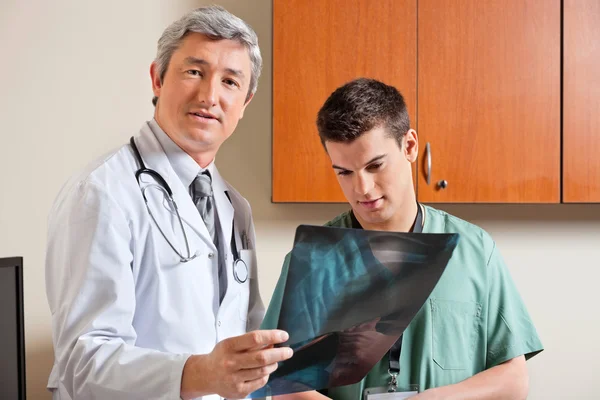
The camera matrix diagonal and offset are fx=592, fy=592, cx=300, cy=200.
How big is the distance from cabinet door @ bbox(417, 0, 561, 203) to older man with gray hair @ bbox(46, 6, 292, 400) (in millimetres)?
868

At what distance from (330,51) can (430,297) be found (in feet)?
3.61

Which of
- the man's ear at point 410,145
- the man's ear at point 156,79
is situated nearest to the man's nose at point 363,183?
the man's ear at point 410,145

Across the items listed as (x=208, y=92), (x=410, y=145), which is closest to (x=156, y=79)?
(x=208, y=92)

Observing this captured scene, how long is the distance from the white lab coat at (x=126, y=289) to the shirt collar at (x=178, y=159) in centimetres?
2

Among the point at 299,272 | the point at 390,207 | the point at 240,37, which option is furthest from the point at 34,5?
the point at 299,272

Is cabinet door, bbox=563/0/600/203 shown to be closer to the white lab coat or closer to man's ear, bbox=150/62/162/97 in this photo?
the white lab coat

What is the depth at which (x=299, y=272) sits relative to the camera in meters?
1.00

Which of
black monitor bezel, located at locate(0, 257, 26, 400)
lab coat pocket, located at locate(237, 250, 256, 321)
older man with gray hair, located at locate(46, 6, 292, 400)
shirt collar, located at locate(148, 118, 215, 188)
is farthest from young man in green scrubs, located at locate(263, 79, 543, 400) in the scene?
black monitor bezel, located at locate(0, 257, 26, 400)

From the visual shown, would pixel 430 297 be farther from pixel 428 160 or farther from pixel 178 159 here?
A: pixel 428 160

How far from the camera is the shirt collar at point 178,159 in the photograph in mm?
1495

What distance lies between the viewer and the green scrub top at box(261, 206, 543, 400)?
1417 mm

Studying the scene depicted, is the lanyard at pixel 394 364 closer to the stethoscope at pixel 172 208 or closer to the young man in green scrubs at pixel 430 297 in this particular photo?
the young man in green scrubs at pixel 430 297

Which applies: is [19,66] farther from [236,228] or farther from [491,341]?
[491,341]

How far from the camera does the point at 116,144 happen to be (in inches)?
92.4
